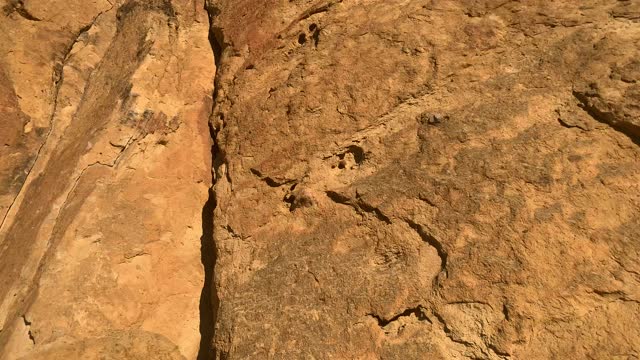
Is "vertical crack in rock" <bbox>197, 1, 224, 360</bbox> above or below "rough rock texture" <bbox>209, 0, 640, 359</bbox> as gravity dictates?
below

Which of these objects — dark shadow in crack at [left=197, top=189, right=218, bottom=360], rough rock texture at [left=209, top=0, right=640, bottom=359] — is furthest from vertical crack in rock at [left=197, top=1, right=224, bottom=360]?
rough rock texture at [left=209, top=0, right=640, bottom=359]

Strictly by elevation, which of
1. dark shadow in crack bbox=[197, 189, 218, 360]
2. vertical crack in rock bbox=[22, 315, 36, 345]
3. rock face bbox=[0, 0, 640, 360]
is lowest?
dark shadow in crack bbox=[197, 189, 218, 360]

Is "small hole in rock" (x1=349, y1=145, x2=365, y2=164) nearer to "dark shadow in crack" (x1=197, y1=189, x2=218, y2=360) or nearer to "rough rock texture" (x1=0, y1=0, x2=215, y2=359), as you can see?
"dark shadow in crack" (x1=197, y1=189, x2=218, y2=360)

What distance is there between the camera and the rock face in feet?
5.03

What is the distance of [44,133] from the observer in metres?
2.86

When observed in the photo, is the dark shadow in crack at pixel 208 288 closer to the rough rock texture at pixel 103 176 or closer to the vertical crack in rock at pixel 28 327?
the rough rock texture at pixel 103 176

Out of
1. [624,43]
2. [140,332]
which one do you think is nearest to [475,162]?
[624,43]

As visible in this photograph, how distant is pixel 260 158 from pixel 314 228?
425mm

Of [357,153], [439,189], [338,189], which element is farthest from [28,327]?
[439,189]

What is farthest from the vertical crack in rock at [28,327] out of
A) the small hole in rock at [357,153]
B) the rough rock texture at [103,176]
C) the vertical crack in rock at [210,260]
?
the small hole in rock at [357,153]

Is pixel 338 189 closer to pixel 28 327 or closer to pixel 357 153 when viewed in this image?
pixel 357 153

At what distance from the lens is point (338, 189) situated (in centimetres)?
191

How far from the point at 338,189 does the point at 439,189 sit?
1.19 ft

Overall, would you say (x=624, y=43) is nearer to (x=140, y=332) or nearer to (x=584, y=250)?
(x=584, y=250)
